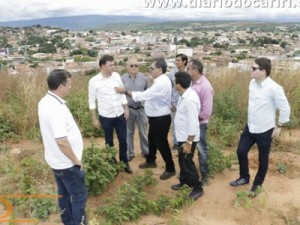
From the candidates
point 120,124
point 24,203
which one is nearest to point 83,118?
point 120,124

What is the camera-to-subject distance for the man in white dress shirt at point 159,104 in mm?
3957

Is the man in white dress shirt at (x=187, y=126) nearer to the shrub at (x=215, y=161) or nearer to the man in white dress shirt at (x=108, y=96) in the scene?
the shrub at (x=215, y=161)

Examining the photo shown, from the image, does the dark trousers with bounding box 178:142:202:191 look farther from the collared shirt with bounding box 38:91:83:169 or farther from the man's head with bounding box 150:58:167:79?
the collared shirt with bounding box 38:91:83:169

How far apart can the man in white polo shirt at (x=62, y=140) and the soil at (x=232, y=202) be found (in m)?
0.78

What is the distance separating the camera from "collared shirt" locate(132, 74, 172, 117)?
3939 millimetres

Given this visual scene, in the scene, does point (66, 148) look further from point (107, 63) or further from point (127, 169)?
point (127, 169)

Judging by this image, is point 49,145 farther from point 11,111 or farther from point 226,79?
point 226,79

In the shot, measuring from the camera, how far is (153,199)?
3859 mm

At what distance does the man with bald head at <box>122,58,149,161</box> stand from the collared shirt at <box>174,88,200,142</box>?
1100mm

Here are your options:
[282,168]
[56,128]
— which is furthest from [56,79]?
[282,168]

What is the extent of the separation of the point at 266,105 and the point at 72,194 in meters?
2.22

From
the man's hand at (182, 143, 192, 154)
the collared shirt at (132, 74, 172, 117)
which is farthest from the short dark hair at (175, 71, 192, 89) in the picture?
the man's hand at (182, 143, 192, 154)

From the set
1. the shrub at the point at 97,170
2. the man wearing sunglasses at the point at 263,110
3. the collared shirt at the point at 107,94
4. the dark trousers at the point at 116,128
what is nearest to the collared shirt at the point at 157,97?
the collared shirt at the point at 107,94

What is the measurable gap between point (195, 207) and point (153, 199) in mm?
517
